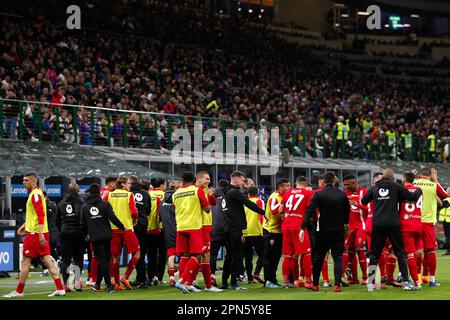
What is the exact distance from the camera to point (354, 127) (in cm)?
4841

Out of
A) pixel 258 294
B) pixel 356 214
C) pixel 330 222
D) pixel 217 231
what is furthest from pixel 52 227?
pixel 330 222

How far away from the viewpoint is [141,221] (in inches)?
842

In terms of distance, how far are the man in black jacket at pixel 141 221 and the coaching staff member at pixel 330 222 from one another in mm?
4049

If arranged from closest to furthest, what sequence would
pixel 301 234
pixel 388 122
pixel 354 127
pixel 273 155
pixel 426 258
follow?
pixel 301 234 → pixel 426 258 → pixel 273 155 → pixel 354 127 → pixel 388 122

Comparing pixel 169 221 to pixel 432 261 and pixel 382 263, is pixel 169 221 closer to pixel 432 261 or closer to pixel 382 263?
pixel 382 263

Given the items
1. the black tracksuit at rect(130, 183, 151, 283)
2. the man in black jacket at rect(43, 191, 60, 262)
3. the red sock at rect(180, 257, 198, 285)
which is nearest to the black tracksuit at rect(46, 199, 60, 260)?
the man in black jacket at rect(43, 191, 60, 262)

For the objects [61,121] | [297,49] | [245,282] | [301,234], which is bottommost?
[245,282]

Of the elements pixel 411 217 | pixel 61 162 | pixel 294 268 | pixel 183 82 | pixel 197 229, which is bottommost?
pixel 294 268

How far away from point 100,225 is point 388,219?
5.49 m

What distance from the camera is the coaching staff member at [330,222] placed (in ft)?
60.3

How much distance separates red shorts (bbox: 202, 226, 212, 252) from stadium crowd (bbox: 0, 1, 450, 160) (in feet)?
39.6
